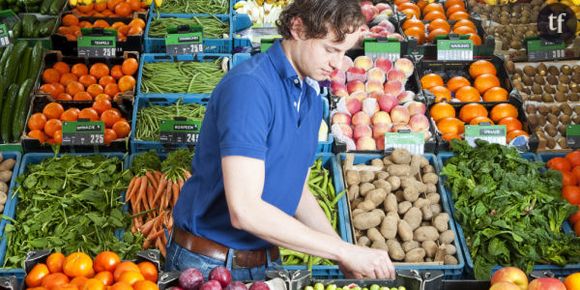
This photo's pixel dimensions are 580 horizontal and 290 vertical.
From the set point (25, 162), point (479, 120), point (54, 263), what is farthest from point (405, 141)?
point (54, 263)

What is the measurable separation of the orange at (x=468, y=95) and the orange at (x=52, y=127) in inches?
102

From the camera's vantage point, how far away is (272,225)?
229 cm

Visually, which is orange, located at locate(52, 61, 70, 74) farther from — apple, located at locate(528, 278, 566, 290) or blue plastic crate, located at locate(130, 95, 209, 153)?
apple, located at locate(528, 278, 566, 290)

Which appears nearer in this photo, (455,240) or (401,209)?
(455,240)

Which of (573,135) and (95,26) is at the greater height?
(95,26)

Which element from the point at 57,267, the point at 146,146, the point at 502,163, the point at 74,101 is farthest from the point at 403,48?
the point at 57,267

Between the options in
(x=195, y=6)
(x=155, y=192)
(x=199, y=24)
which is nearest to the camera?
(x=155, y=192)

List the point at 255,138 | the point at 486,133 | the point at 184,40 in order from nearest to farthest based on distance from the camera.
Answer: the point at 255,138 → the point at 486,133 → the point at 184,40

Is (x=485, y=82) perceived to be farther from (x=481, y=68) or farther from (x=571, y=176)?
(x=571, y=176)

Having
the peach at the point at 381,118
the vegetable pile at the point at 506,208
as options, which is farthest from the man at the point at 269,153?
the peach at the point at 381,118

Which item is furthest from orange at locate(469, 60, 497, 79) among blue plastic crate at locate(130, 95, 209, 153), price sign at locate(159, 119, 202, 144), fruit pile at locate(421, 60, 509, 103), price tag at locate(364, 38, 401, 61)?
price sign at locate(159, 119, 202, 144)

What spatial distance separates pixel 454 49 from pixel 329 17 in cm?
298

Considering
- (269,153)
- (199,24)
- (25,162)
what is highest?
(199,24)

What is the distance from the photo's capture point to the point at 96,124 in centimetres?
414
